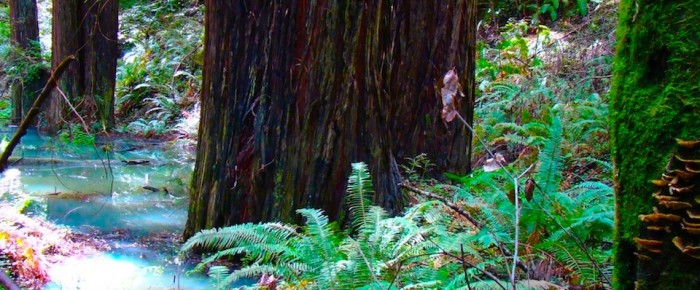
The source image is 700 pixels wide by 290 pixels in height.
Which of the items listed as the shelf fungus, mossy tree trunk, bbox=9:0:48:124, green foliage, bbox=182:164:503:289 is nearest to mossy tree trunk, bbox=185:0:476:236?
green foliage, bbox=182:164:503:289

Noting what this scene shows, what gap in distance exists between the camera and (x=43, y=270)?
11.6ft

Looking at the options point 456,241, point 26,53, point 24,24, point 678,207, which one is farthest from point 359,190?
point 24,24

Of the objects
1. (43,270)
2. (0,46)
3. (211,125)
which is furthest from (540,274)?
(0,46)

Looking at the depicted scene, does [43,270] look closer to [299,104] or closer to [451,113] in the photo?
[299,104]

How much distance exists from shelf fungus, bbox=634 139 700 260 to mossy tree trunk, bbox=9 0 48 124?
11521mm

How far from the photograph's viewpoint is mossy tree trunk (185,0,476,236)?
12.0 ft

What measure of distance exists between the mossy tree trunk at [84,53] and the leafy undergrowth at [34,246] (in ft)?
18.9

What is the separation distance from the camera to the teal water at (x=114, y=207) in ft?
11.6

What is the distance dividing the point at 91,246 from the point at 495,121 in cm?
429

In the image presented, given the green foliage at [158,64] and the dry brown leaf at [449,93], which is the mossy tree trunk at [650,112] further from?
the green foliage at [158,64]

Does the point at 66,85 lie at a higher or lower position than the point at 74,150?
higher

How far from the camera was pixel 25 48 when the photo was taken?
41.0 feet

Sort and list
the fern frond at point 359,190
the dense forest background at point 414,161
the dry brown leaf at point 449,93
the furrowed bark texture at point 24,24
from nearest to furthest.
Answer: the dense forest background at point 414,161
the dry brown leaf at point 449,93
the fern frond at point 359,190
the furrowed bark texture at point 24,24

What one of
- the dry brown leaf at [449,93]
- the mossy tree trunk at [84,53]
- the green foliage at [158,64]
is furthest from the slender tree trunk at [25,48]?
the dry brown leaf at [449,93]
